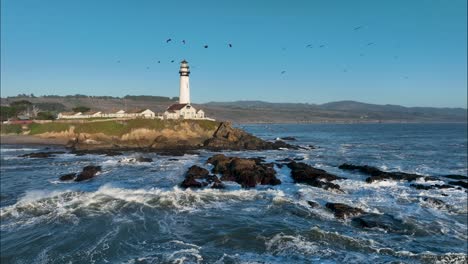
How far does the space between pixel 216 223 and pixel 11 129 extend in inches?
2596

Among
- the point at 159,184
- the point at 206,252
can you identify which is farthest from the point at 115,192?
the point at 206,252

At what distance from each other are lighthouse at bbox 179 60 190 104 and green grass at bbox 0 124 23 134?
Answer: 30.1m

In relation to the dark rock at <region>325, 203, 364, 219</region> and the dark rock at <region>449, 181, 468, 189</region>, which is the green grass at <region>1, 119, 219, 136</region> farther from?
the dark rock at <region>325, 203, 364, 219</region>

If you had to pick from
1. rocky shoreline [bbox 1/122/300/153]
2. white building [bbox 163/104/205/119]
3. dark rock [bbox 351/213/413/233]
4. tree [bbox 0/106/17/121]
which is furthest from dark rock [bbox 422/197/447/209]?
tree [bbox 0/106/17/121]

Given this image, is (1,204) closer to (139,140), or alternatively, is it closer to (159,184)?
(159,184)

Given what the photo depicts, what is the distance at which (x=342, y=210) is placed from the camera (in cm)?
2130

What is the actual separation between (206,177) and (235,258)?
55.0 ft

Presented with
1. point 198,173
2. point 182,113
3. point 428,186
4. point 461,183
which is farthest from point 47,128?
point 461,183

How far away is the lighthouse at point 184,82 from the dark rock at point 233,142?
18.6m

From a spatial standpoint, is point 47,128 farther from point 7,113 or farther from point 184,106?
point 7,113

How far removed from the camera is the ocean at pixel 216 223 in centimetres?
1559

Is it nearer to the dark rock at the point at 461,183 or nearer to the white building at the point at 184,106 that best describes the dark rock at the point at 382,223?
the dark rock at the point at 461,183

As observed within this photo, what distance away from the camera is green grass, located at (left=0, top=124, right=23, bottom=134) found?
72.0 metres

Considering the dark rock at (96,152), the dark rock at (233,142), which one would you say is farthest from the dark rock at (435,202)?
the dark rock at (233,142)
